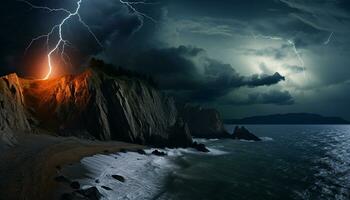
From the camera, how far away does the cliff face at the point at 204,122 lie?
461ft

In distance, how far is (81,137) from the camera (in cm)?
6469

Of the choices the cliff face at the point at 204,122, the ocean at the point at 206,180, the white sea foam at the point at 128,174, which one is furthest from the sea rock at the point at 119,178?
the cliff face at the point at 204,122

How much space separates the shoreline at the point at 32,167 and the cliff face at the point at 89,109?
67.0ft

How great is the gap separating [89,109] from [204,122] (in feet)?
264

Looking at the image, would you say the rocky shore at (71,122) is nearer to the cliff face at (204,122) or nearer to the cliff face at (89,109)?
the cliff face at (89,109)

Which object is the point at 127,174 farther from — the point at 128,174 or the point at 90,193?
the point at 90,193

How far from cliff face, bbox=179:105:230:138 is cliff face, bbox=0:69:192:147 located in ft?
184

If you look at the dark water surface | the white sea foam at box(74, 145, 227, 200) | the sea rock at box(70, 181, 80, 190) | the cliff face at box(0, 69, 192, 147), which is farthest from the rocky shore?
the dark water surface

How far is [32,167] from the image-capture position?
99.8ft

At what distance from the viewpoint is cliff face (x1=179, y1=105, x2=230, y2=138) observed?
140 meters

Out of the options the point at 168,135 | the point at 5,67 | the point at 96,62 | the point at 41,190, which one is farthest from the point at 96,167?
the point at 96,62

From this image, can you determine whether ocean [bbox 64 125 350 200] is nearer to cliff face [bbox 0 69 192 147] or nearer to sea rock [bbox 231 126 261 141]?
cliff face [bbox 0 69 192 147]

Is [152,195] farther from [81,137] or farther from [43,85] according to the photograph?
[43,85]

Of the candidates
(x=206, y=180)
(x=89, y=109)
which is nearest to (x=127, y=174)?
(x=206, y=180)
